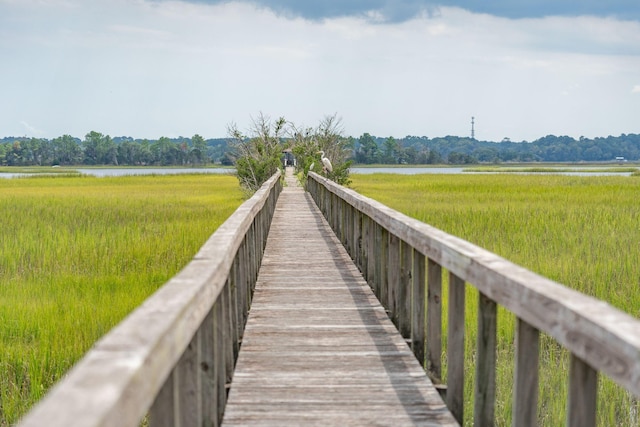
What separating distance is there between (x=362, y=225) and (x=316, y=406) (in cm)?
384

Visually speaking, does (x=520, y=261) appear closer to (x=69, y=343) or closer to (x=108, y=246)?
(x=69, y=343)

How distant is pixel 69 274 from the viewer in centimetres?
944

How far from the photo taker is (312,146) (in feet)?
123

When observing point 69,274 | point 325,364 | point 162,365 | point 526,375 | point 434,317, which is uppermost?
point 162,365

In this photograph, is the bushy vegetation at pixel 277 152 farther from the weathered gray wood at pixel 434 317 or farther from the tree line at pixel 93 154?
the tree line at pixel 93 154

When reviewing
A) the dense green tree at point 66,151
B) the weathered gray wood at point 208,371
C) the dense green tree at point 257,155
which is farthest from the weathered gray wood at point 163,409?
the dense green tree at point 66,151

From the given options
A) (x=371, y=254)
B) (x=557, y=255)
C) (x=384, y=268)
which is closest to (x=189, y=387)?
(x=384, y=268)

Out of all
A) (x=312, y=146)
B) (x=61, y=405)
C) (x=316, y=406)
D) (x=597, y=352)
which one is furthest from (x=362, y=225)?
(x=312, y=146)

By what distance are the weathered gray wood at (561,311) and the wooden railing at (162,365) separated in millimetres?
1055

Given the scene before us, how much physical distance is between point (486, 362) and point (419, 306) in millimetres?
1248

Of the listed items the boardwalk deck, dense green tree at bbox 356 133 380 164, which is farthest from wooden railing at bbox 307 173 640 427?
dense green tree at bbox 356 133 380 164

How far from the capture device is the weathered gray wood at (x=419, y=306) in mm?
4121

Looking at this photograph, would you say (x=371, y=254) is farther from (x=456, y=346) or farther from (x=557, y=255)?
(x=557, y=255)

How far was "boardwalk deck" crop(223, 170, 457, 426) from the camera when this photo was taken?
11.0 feet
